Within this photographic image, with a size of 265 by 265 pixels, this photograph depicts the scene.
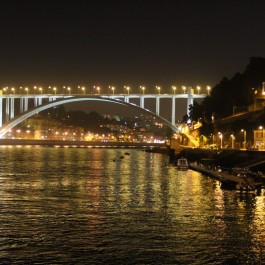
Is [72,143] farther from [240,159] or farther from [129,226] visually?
[129,226]

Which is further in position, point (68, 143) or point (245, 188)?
point (68, 143)

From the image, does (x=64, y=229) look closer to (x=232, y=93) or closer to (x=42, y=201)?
(x=42, y=201)

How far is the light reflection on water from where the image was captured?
39.2 feet

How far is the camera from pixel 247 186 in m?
21.8

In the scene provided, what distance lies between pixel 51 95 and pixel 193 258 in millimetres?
76745

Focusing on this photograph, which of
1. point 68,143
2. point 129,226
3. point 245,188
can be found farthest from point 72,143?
point 129,226

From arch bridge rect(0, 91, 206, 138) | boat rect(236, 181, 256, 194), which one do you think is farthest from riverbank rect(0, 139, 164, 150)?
boat rect(236, 181, 256, 194)

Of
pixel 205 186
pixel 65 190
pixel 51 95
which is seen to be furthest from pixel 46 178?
pixel 51 95

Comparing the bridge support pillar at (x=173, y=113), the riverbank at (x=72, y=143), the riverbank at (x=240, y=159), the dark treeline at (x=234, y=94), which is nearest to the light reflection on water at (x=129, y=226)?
the riverbank at (x=240, y=159)

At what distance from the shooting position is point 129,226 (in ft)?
49.0

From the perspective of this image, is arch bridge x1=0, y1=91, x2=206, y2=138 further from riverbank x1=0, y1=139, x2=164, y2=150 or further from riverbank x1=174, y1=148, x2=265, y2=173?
riverbank x1=174, y1=148, x2=265, y2=173

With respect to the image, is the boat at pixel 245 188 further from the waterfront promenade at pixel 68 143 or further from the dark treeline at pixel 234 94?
the waterfront promenade at pixel 68 143

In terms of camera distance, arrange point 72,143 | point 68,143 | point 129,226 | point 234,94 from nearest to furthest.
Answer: point 129,226 → point 234,94 → point 68,143 → point 72,143

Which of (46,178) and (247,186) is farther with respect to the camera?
(46,178)
